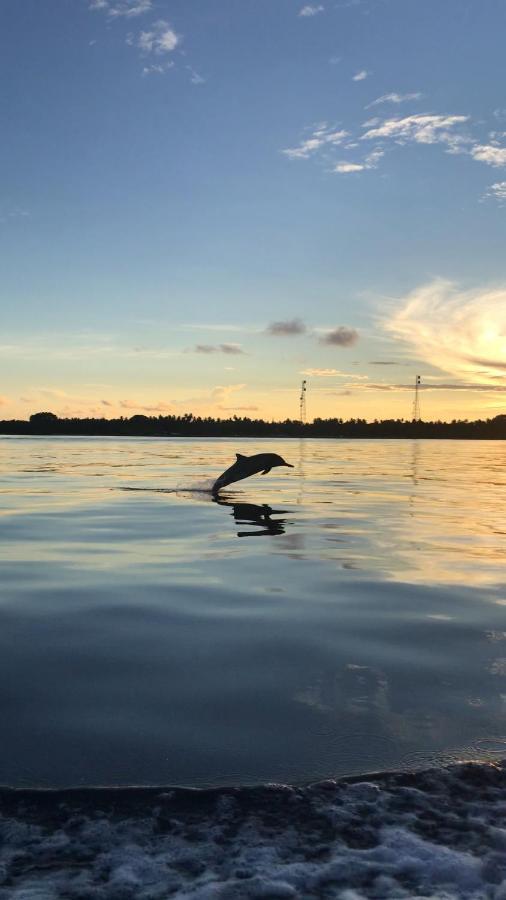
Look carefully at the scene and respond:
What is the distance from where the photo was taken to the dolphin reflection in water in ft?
53.5

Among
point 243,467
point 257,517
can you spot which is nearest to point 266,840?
point 257,517

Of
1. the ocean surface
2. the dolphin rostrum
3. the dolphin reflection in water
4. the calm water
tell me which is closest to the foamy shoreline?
the ocean surface

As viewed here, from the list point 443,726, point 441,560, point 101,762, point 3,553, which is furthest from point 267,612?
point 3,553

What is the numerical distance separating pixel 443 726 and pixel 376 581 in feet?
18.0

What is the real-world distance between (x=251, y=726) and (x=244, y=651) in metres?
1.86

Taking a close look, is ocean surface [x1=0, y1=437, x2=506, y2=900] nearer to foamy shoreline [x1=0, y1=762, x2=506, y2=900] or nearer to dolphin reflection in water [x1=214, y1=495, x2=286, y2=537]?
foamy shoreline [x1=0, y1=762, x2=506, y2=900]

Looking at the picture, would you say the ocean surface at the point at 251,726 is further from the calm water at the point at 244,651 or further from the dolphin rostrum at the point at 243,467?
the dolphin rostrum at the point at 243,467

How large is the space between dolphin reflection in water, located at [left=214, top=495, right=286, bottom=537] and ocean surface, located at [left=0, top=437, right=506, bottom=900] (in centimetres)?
328

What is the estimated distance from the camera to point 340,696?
6062mm

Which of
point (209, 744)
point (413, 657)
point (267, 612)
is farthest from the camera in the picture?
point (267, 612)

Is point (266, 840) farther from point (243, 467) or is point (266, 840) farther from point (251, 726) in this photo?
point (243, 467)

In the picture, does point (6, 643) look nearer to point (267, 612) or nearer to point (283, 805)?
point (267, 612)

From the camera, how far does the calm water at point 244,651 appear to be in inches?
198

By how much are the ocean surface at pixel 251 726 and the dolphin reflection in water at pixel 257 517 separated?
328 cm
